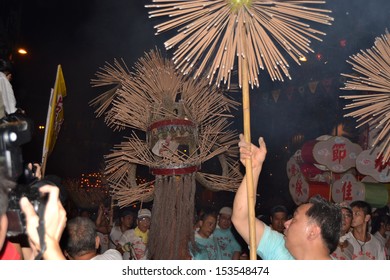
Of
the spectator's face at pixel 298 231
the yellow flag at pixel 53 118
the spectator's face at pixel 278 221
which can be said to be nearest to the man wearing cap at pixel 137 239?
the spectator's face at pixel 278 221

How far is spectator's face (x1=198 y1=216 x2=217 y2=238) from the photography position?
4.26 metres

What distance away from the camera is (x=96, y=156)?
40.2 feet

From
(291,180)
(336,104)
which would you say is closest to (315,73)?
(336,104)

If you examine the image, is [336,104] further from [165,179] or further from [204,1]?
[204,1]

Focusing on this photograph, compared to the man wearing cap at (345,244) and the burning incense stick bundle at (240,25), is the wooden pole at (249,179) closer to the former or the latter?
the burning incense stick bundle at (240,25)

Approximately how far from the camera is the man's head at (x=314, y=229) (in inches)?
82.0

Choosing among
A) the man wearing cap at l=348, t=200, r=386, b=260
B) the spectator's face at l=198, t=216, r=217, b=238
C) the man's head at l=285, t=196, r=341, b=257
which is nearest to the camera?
the man's head at l=285, t=196, r=341, b=257

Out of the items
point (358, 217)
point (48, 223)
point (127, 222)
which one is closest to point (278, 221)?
point (358, 217)

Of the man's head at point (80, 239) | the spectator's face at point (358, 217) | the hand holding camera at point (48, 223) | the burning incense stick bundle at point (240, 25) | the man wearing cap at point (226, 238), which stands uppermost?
the burning incense stick bundle at point (240, 25)

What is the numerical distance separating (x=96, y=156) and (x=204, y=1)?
10.8 metres

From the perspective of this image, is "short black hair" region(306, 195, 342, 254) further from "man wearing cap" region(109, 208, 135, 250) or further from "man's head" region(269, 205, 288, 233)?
"man wearing cap" region(109, 208, 135, 250)

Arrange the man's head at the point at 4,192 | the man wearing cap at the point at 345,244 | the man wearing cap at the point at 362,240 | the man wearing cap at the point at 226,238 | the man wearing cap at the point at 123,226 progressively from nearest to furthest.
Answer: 1. the man's head at the point at 4,192
2. the man wearing cap at the point at 345,244
3. the man wearing cap at the point at 362,240
4. the man wearing cap at the point at 226,238
5. the man wearing cap at the point at 123,226

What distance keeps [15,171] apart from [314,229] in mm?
1415

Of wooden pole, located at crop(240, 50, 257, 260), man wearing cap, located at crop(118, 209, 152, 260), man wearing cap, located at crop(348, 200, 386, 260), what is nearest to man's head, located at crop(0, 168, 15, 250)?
wooden pole, located at crop(240, 50, 257, 260)
